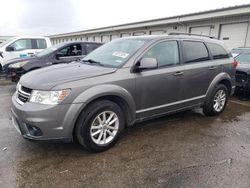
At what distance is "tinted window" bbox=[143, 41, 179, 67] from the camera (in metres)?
3.72

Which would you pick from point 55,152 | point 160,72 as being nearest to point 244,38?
point 160,72

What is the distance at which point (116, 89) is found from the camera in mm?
3170

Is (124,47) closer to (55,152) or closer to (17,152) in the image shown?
(55,152)

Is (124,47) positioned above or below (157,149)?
above

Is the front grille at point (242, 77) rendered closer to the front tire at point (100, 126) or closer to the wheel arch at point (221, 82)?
the wheel arch at point (221, 82)

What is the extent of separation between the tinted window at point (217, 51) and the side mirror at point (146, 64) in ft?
6.37

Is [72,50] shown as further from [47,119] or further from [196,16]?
[196,16]

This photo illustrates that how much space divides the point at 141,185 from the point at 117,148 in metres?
0.95

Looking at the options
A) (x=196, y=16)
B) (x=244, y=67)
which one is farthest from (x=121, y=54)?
(x=196, y=16)

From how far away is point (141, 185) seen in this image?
251 centimetres

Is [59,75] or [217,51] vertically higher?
[217,51]

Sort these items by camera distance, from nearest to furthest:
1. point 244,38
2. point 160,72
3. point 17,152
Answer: point 17,152
point 160,72
point 244,38

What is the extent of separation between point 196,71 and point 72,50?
4.56 metres

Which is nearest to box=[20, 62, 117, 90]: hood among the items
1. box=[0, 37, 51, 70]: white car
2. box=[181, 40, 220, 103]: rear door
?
box=[181, 40, 220, 103]: rear door
